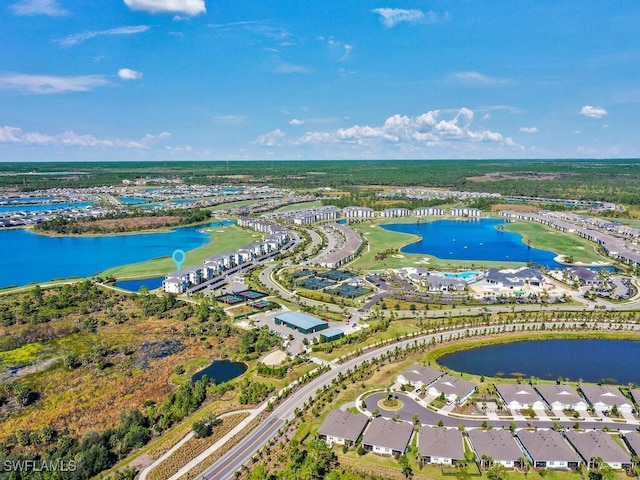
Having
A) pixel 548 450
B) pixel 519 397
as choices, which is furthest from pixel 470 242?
pixel 548 450

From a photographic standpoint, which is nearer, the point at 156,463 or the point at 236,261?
the point at 156,463

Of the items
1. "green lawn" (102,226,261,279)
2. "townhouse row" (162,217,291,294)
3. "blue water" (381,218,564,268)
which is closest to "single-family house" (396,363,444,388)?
"townhouse row" (162,217,291,294)

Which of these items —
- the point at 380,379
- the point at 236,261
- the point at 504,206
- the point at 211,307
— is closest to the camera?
the point at 380,379

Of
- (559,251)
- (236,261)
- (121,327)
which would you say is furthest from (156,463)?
(559,251)

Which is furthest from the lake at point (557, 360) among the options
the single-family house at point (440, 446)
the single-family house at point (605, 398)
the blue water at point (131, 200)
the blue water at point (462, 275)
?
the blue water at point (131, 200)

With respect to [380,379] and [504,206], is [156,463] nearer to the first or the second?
[380,379]

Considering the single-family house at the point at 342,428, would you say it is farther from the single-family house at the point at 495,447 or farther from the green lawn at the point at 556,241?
the green lawn at the point at 556,241

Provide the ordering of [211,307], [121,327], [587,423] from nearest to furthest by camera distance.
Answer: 1. [587,423]
2. [121,327]
3. [211,307]

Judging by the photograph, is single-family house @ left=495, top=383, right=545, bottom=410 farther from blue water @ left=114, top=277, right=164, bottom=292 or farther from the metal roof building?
blue water @ left=114, top=277, right=164, bottom=292
